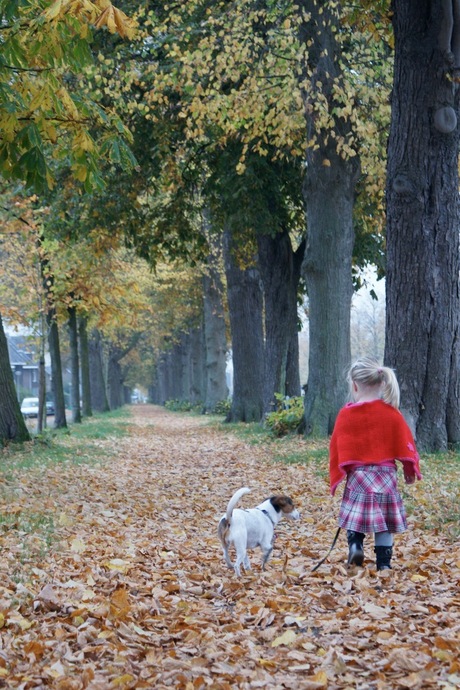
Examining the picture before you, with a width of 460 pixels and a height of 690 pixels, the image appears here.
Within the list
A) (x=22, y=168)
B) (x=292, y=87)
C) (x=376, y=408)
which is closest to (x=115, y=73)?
(x=292, y=87)

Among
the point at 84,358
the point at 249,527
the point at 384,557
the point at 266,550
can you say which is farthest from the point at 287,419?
the point at 84,358

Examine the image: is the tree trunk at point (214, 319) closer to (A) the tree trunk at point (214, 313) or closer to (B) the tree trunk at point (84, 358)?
(A) the tree trunk at point (214, 313)

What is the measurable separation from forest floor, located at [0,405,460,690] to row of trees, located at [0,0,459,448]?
3137 mm

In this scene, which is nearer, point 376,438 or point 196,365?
point 376,438

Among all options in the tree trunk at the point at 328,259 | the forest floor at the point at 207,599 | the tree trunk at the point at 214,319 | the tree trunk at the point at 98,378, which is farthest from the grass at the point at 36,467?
the tree trunk at the point at 98,378

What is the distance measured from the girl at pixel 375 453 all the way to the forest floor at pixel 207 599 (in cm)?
42

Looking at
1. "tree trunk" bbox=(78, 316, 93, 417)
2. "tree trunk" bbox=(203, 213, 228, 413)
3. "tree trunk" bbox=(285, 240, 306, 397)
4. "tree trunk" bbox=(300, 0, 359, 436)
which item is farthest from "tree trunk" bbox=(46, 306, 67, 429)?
"tree trunk" bbox=(300, 0, 359, 436)

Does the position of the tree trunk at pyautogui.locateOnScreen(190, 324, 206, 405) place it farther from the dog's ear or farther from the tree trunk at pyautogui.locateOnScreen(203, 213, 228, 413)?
the dog's ear

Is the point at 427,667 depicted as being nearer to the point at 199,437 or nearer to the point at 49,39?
the point at 49,39

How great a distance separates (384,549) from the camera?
21.4ft

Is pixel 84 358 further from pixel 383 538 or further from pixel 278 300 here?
pixel 383 538

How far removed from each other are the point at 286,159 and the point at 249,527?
14.1 m

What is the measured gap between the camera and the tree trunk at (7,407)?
16.6 m

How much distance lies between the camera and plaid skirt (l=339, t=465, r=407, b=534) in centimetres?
636
